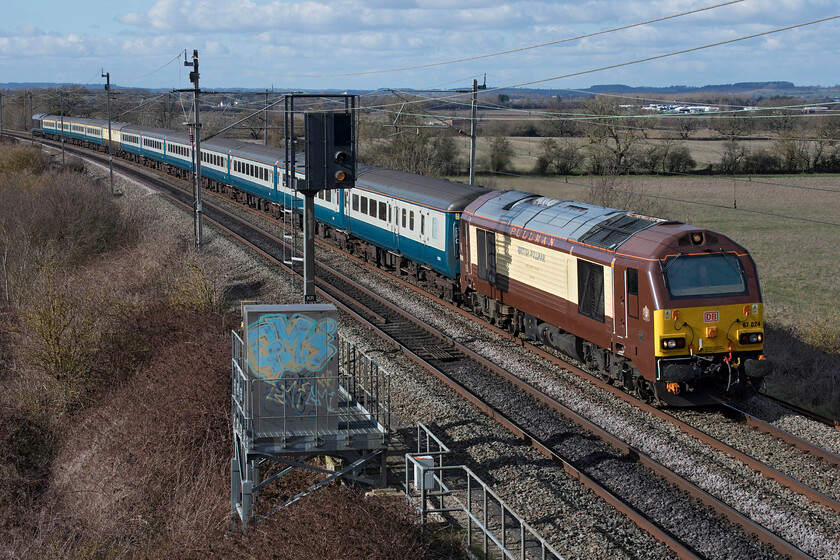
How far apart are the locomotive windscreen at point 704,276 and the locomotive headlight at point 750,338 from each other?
0.68 meters

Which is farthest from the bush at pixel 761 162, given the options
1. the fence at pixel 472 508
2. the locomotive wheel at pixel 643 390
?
the fence at pixel 472 508

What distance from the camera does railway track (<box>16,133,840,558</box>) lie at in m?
9.73

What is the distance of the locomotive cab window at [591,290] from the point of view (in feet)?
48.1

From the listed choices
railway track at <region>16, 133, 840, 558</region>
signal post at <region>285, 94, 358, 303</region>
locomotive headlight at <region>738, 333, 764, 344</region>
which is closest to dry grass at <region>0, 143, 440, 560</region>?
railway track at <region>16, 133, 840, 558</region>

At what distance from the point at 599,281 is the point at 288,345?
6.41 m

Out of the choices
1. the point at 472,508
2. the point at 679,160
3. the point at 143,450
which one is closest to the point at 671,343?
the point at 472,508

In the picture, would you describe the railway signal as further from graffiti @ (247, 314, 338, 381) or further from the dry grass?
the dry grass

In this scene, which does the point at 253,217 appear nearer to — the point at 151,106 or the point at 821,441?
the point at 821,441

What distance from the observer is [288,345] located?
1043 centimetres

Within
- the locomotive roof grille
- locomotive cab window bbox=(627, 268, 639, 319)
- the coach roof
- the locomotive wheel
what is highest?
the coach roof

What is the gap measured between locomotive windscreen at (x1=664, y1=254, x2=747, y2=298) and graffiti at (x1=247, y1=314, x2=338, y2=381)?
5.83 m

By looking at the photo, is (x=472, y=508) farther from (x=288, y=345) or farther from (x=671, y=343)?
(x=671, y=343)

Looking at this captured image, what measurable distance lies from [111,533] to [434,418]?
5.21 metres

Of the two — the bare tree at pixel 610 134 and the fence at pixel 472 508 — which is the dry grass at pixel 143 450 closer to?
the fence at pixel 472 508
